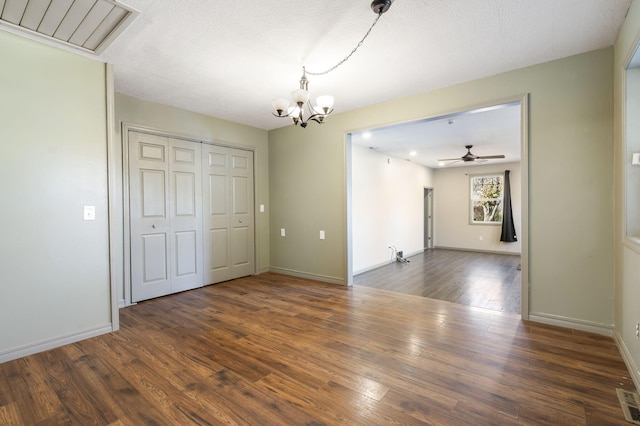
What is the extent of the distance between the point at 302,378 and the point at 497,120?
443 cm

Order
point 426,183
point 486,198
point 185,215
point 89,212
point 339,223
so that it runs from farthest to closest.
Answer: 1. point 426,183
2. point 486,198
3. point 339,223
4. point 185,215
5. point 89,212

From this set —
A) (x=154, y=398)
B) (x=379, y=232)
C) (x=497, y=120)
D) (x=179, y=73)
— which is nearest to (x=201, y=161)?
(x=179, y=73)

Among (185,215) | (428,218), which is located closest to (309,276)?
(185,215)

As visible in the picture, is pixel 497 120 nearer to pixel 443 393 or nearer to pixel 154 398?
pixel 443 393

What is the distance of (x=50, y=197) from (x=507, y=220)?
371 inches

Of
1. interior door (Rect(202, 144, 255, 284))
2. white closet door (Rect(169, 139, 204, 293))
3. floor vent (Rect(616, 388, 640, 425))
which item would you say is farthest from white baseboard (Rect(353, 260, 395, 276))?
floor vent (Rect(616, 388, 640, 425))

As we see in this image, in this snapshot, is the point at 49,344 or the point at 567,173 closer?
the point at 49,344

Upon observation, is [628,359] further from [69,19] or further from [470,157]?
[69,19]

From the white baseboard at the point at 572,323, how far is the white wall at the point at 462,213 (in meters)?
6.02

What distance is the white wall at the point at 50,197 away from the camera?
2.36m

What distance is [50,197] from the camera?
2547 mm

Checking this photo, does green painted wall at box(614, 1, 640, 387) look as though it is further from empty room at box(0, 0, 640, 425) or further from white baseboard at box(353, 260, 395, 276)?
white baseboard at box(353, 260, 395, 276)

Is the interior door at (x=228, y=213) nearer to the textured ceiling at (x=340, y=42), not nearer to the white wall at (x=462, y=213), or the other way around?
the textured ceiling at (x=340, y=42)

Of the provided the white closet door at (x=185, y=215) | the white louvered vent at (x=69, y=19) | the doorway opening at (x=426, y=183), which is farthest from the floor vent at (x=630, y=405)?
the white closet door at (x=185, y=215)
